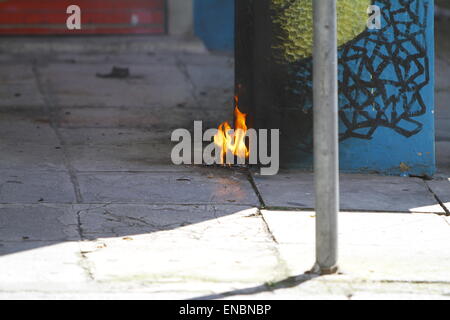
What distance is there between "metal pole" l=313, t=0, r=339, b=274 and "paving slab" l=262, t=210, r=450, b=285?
0.40 meters

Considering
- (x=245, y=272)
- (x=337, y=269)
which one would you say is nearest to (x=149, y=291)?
(x=245, y=272)

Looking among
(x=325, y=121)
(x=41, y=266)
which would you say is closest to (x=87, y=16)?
(x=41, y=266)

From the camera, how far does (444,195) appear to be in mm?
8398

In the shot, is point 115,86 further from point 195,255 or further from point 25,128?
point 195,255

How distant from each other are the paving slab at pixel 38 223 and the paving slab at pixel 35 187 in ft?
0.62

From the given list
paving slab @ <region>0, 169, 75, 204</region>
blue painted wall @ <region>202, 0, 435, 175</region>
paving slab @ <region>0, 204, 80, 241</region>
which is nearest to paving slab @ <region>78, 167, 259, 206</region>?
paving slab @ <region>0, 169, 75, 204</region>

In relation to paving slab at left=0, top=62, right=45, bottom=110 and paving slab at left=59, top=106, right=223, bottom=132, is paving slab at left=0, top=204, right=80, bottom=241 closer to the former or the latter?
paving slab at left=59, top=106, right=223, bottom=132

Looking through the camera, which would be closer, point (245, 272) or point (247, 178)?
point (245, 272)

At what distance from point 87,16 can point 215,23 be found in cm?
207

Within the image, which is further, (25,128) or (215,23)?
(215,23)

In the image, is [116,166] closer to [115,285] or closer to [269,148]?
[269,148]

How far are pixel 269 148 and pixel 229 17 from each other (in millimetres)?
7292

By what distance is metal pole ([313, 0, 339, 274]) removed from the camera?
19.6 feet

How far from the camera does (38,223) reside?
7.23 m
